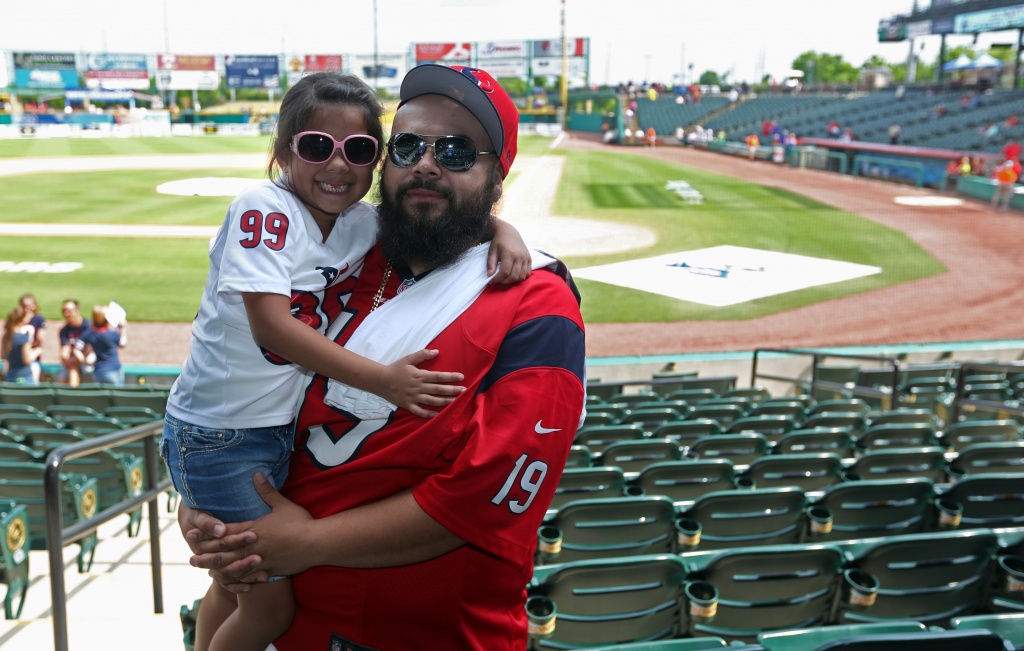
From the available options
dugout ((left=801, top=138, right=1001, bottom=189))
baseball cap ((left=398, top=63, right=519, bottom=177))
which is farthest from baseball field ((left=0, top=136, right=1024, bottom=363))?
baseball cap ((left=398, top=63, right=519, bottom=177))

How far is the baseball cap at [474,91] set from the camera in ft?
6.28

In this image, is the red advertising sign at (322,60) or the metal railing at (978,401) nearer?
the metal railing at (978,401)

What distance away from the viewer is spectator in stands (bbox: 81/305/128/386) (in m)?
9.84

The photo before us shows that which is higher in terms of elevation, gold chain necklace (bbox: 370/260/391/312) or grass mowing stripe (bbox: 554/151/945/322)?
gold chain necklace (bbox: 370/260/391/312)

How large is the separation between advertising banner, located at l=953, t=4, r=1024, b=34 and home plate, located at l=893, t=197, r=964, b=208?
64.3 ft

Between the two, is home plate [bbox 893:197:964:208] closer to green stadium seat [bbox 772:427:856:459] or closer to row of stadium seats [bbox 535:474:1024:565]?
green stadium seat [bbox 772:427:856:459]

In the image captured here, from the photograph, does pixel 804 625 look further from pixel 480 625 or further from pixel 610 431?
pixel 610 431

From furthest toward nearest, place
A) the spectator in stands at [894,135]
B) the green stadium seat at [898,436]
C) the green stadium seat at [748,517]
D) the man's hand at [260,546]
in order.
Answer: the spectator in stands at [894,135] < the green stadium seat at [898,436] < the green stadium seat at [748,517] < the man's hand at [260,546]

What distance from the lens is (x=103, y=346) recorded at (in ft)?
32.6

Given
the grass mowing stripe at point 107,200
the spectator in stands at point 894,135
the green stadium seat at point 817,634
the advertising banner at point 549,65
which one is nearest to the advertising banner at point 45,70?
the advertising banner at point 549,65

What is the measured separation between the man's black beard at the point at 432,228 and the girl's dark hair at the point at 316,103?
0.37m

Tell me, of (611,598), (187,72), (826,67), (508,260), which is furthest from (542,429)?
(826,67)

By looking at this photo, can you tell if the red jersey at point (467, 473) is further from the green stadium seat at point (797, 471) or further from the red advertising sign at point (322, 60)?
the red advertising sign at point (322, 60)

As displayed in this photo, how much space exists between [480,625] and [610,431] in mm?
4429
